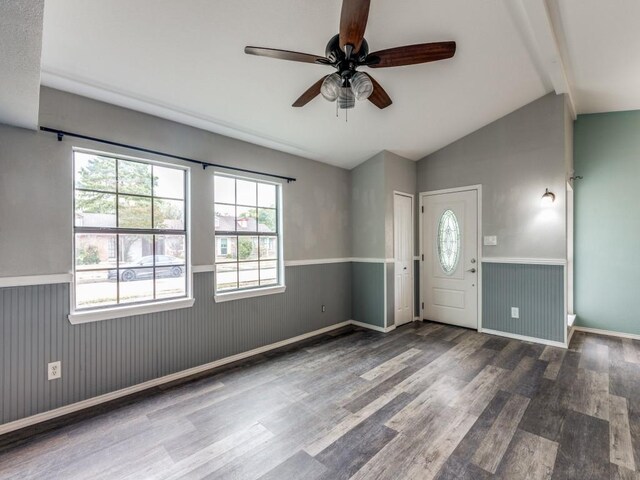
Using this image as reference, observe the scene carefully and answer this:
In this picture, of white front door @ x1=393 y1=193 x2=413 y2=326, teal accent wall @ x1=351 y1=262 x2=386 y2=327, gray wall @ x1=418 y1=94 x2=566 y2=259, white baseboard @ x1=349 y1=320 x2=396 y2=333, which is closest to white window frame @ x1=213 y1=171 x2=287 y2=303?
teal accent wall @ x1=351 y1=262 x2=386 y2=327

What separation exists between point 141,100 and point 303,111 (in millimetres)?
1532

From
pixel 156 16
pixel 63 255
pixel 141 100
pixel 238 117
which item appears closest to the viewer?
pixel 156 16

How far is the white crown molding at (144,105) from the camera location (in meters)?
2.35

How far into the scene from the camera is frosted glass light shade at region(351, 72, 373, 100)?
208cm

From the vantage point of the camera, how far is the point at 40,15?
4.12 ft

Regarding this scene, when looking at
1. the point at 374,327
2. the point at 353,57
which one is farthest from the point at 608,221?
the point at 353,57

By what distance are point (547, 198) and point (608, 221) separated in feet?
4.12

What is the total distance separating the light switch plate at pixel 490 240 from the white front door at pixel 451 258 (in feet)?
0.47

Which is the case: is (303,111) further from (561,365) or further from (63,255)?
(561,365)

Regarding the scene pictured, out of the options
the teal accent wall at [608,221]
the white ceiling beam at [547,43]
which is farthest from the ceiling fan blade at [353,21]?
the teal accent wall at [608,221]

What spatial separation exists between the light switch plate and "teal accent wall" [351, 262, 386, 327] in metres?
1.51

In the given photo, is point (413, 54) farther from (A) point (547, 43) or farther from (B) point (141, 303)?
(B) point (141, 303)

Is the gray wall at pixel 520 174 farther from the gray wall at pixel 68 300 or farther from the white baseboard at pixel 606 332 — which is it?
the gray wall at pixel 68 300

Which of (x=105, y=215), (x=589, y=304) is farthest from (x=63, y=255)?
(x=589, y=304)
